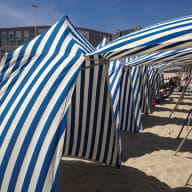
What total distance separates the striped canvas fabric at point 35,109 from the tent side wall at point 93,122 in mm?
671

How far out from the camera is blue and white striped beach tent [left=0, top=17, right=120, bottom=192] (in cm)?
159

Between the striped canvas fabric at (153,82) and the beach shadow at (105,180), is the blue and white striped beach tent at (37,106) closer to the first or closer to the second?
the beach shadow at (105,180)

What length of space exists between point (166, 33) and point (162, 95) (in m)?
8.61

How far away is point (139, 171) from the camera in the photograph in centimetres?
284

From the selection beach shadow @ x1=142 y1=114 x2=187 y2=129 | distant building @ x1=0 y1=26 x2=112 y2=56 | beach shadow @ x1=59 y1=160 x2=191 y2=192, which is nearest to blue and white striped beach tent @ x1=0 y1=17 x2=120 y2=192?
beach shadow @ x1=59 y1=160 x2=191 y2=192

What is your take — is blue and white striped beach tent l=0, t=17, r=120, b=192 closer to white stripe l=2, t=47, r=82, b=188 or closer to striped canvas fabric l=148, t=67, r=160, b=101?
white stripe l=2, t=47, r=82, b=188

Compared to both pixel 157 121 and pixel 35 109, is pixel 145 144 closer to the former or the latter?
pixel 157 121

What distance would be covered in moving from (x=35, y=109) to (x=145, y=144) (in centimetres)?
279

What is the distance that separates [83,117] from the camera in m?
2.82

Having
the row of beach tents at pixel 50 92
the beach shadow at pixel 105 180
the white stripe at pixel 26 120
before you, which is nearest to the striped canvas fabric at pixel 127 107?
the beach shadow at pixel 105 180

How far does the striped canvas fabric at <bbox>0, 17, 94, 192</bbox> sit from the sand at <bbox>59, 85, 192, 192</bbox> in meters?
0.95

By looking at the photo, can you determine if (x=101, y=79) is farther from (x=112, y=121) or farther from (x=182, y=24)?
(x=182, y=24)

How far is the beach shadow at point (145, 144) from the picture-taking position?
11.8ft

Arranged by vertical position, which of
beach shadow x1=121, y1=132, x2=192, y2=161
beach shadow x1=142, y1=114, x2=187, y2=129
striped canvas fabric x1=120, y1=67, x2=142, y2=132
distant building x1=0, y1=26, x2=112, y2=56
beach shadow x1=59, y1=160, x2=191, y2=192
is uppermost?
distant building x1=0, y1=26, x2=112, y2=56
